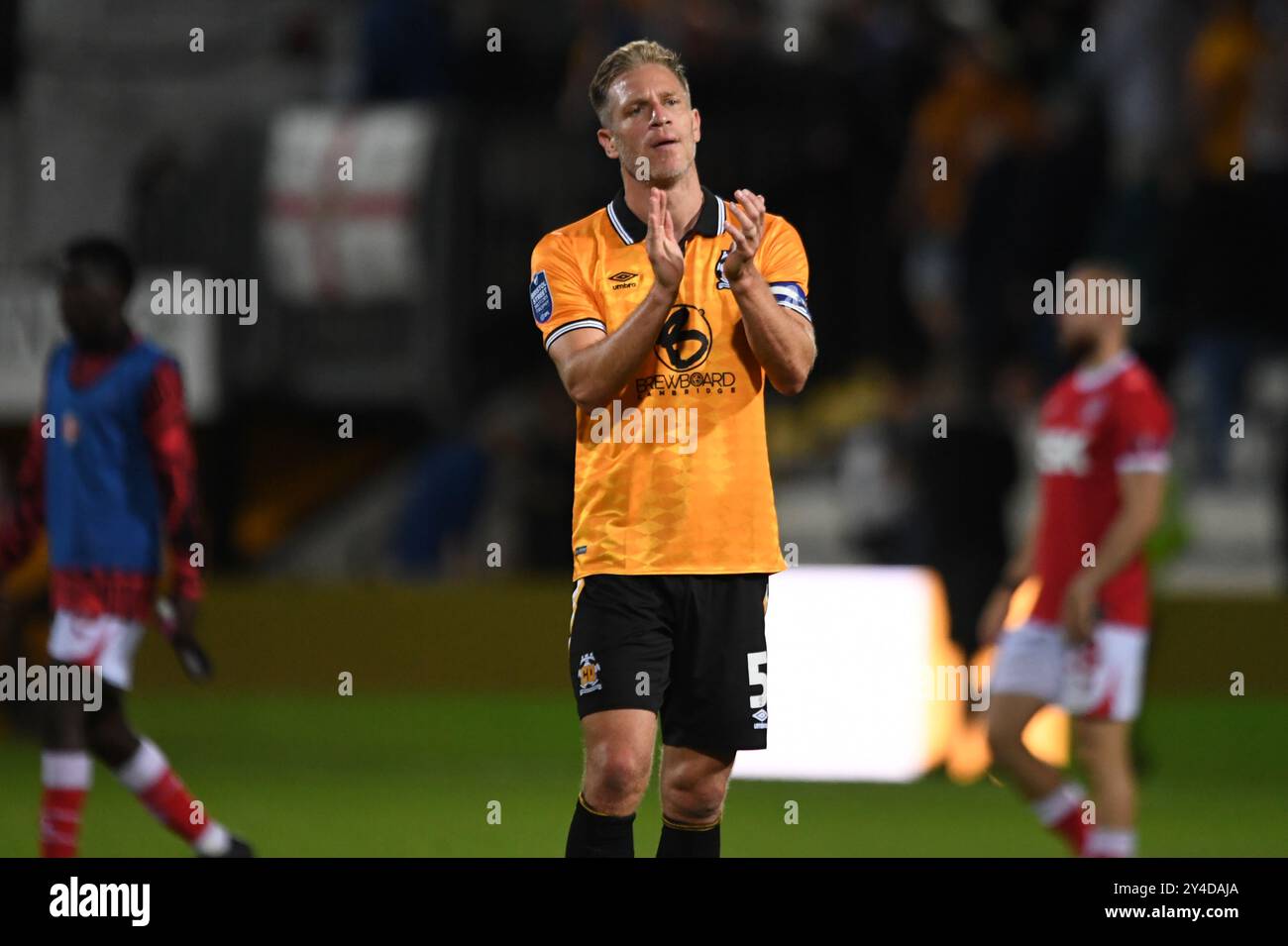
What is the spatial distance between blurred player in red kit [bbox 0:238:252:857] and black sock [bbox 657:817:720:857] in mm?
2376

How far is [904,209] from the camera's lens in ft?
45.3

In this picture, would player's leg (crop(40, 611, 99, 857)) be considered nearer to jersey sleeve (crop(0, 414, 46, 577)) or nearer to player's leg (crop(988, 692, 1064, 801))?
jersey sleeve (crop(0, 414, 46, 577))

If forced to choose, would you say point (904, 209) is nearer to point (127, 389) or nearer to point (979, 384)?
point (979, 384)

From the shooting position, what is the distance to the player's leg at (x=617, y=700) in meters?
5.38

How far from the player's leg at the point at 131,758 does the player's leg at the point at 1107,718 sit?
9.42ft

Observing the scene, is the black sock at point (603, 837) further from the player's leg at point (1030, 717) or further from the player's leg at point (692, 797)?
the player's leg at point (1030, 717)

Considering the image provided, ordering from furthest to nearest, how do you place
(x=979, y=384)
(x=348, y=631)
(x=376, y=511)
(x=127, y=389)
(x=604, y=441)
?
(x=376, y=511) < (x=348, y=631) < (x=979, y=384) < (x=127, y=389) < (x=604, y=441)

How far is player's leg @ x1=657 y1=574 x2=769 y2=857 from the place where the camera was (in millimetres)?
5520

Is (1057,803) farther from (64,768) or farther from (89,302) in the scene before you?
(89,302)

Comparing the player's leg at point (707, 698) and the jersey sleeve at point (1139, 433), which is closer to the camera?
the player's leg at point (707, 698)

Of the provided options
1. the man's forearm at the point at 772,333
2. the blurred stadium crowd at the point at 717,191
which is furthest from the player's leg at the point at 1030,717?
the blurred stadium crowd at the point at 717,191

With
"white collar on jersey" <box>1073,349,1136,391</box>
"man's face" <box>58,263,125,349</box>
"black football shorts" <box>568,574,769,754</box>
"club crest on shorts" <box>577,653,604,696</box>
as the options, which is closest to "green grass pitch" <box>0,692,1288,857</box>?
"white collar on jersey" <box>1073,349,1136,391</box>
